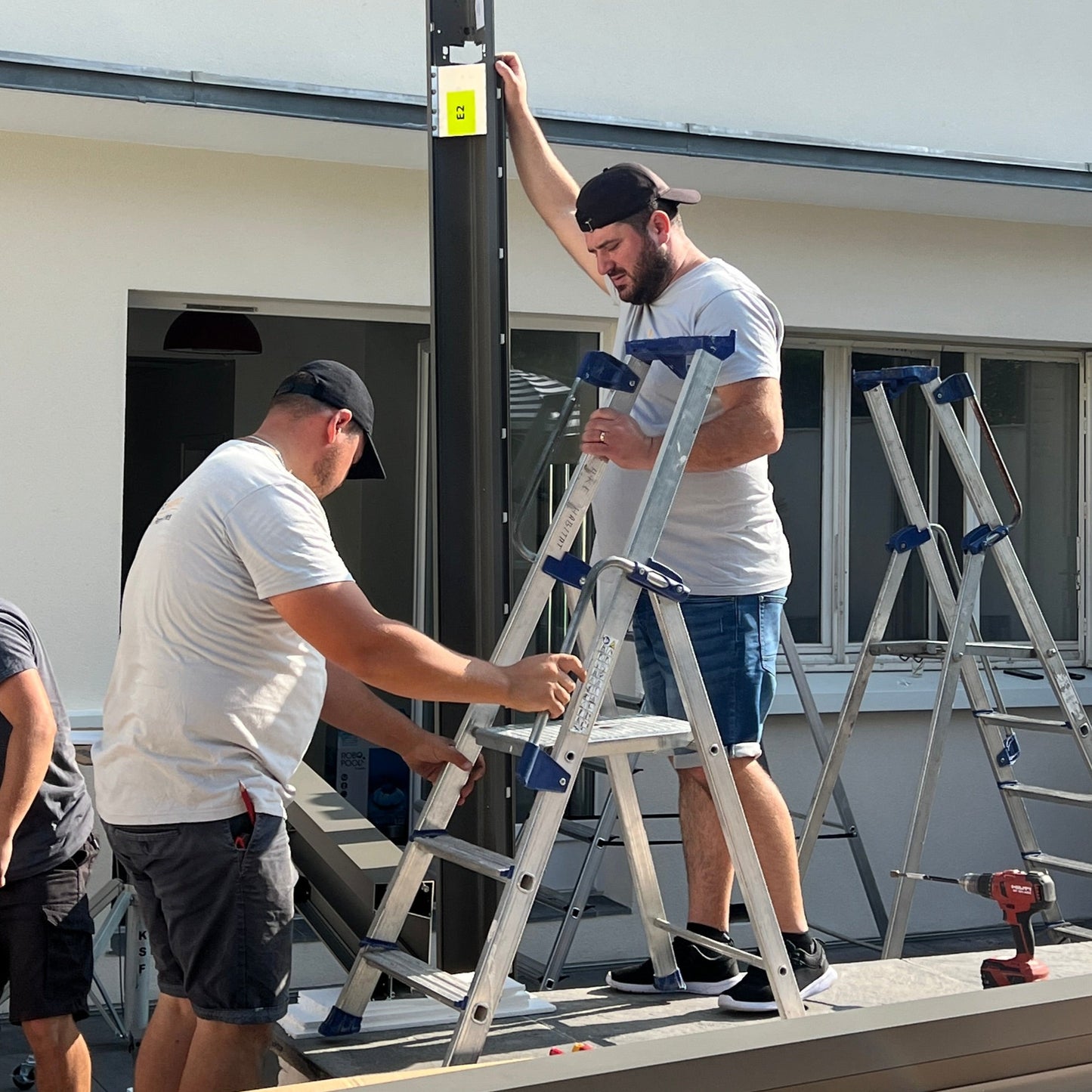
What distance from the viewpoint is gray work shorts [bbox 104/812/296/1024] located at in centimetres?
256

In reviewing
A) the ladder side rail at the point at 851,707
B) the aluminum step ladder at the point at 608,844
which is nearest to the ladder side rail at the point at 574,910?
the aluminum step ladder at the point at 608,844

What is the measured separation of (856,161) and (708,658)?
9.56ft

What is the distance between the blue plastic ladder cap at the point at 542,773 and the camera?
2.51 meters

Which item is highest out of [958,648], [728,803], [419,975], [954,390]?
[954,390]

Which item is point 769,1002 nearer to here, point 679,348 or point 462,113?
point 679,348

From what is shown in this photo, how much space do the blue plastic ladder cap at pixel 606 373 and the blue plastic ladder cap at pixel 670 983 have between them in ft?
4.35

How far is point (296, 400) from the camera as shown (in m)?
2.84

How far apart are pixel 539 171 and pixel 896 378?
1.43 metres

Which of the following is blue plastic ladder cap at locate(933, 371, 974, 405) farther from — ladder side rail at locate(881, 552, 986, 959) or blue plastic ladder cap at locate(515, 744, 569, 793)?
blue plastic ladder cap at locate(515, 744, 569, 793)

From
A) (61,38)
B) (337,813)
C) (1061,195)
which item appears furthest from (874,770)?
(61,38)

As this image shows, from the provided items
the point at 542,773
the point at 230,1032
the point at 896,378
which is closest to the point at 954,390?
the point at 896,378

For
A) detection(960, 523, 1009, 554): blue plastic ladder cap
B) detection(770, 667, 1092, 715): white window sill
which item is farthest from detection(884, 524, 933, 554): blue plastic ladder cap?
detection(770, 667, 1092, 715): white window sill

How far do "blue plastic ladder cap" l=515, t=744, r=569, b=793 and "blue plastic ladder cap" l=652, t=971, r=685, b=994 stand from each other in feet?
2.87

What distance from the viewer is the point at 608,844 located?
183 inches
